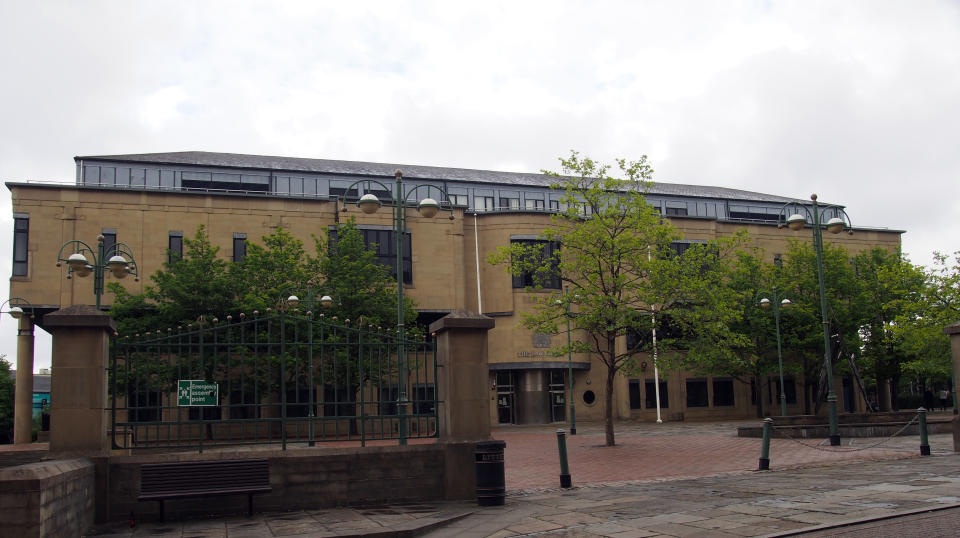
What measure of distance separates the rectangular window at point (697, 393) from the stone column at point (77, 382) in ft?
154

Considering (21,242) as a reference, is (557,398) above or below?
below

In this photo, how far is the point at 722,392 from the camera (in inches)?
2146

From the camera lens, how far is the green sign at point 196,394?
11.7 meters

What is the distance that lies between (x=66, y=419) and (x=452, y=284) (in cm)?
3782

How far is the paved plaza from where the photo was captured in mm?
9547

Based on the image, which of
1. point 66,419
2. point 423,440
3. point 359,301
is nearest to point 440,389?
point 423,440

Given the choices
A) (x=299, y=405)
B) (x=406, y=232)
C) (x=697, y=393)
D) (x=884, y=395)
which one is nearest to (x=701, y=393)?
(x=697, y=393)

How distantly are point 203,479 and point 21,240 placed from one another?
36644mm

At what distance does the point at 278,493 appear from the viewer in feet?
39.6

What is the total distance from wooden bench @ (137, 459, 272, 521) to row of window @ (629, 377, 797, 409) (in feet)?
140

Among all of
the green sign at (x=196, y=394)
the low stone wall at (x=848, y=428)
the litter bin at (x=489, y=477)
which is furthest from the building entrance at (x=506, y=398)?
the green sign at (x=196, y=394)

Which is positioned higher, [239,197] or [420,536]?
[239,197]

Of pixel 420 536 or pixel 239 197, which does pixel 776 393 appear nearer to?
pixel 239 197

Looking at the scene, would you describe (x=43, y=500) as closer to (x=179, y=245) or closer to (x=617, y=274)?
(x=617, y=274)
